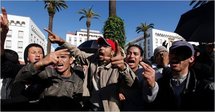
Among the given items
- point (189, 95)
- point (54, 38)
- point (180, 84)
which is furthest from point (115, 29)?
point (189, 95)

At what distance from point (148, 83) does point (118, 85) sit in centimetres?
59

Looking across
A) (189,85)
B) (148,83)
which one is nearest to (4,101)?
(148,83)

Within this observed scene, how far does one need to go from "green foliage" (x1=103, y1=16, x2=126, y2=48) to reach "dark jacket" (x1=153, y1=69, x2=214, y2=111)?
9.37 meters

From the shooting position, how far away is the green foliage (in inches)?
483

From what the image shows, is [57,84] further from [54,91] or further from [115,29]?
[115,29]

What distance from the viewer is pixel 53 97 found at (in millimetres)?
3314

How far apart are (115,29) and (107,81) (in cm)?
947

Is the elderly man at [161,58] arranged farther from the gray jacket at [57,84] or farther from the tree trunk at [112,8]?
the tree trunk at [112,8]

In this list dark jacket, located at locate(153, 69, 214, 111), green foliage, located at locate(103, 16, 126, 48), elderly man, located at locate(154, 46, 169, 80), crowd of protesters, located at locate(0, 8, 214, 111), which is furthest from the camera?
green foliage, located at locate(103, 16, 126, 48)

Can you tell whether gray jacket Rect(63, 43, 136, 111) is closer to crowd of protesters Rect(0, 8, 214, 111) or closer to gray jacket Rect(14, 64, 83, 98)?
crowd of protesters Rect(0, 8, 214, 111)

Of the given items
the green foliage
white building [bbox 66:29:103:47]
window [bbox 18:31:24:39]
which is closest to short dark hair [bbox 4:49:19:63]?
the green foliage

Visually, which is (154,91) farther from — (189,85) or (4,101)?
(4,101)

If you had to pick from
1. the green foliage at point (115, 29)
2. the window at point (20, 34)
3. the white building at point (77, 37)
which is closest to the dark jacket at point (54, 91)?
the green foliage at point (115, 29)

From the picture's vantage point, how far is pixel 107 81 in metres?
3.23
